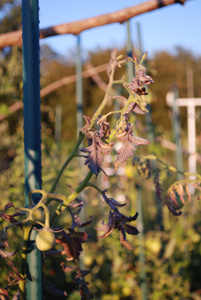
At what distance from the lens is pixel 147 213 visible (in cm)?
326

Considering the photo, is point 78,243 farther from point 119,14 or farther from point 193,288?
point 193,288

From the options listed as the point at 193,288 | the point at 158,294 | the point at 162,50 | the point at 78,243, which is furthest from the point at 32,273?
the point at 162,50

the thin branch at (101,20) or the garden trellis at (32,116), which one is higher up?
the thin branch at (101,20)

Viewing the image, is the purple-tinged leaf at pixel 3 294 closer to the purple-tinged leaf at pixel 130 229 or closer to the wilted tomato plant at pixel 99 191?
the wilted tomato plant at pixel 99 191

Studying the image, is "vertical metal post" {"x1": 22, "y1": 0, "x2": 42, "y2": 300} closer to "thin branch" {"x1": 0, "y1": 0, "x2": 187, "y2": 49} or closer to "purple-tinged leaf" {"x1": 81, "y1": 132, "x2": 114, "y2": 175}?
"purple-tinged leaf" {"x1": 81, "y1": 132, "x2": 114, "y2": 175}

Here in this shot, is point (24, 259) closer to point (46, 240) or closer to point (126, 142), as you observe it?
point (46, 240)

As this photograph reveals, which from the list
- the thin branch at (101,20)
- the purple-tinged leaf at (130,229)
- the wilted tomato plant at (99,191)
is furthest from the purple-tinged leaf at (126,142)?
the thin branch at (101,20)

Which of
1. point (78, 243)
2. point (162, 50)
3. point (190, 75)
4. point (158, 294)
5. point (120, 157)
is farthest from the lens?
→ point (162, 50)

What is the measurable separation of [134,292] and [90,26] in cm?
127

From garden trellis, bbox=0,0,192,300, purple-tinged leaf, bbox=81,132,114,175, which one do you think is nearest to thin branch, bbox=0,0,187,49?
garden trellis, bbox=0,0,192,300

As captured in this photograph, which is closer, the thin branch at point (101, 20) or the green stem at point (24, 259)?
the green stem at point (24, 259)

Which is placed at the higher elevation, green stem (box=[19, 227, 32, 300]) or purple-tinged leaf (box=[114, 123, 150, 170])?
purple-tinged leaf (box=[114, 123, 150, 170])

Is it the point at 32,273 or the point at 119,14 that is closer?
the point at 32,273

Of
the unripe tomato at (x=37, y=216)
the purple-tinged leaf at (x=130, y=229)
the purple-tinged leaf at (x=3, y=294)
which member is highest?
the unripe tomato at (x=37, y=216)
